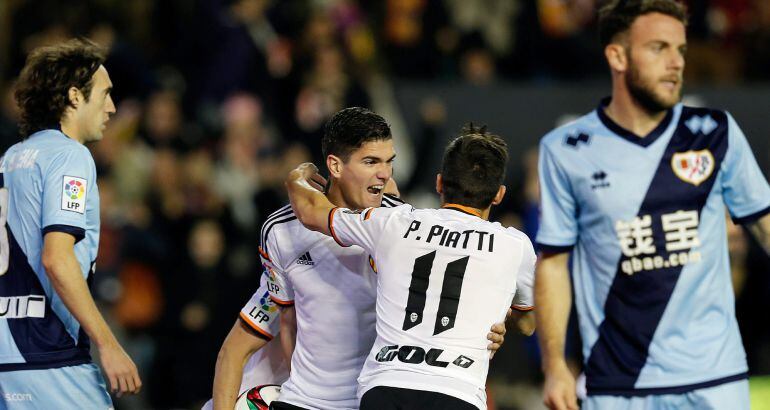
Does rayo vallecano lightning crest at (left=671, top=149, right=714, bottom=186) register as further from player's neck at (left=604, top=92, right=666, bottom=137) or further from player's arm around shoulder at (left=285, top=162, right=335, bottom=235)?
player's arm around shoulder at (left=285, top=162, right=335, bottom=235)

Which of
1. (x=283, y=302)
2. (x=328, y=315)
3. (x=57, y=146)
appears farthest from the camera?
(x=283, y=302)

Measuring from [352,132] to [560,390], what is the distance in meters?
1.78

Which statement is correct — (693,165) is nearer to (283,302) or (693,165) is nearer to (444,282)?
(444,282)

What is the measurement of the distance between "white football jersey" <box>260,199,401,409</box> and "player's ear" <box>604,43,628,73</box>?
1.55 meters

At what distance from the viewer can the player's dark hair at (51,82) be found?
5.92 m

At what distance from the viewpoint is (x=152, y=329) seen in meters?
11.2

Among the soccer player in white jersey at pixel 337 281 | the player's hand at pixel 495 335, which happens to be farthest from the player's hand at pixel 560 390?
the soccer player in white jersey at pixel 337 281

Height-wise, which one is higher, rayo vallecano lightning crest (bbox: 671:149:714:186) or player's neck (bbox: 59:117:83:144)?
player's neck (bbox: 59:117:83:144)

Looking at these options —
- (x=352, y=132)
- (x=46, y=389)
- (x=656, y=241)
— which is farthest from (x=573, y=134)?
(x=46, y=389)

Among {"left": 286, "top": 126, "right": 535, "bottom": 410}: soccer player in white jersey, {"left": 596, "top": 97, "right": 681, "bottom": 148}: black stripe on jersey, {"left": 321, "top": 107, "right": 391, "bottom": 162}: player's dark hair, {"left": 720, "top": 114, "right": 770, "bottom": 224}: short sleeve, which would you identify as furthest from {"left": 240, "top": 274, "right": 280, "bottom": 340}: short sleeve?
{"left": 720, "top": 114, "right": 770, "bottom": 224}: short sleeve

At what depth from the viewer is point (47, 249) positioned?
554 centimetres

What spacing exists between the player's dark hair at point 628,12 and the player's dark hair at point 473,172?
0.72 m

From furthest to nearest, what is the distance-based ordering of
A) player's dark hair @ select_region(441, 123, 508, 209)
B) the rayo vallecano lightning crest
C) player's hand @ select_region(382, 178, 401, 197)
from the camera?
player's hand @ select_region(382, 178, 401, 197), player's dark hair @ select_region(441, 123, 508, 209), the rayo vallecano lightning crest

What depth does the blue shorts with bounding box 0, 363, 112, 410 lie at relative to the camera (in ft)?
18.6
